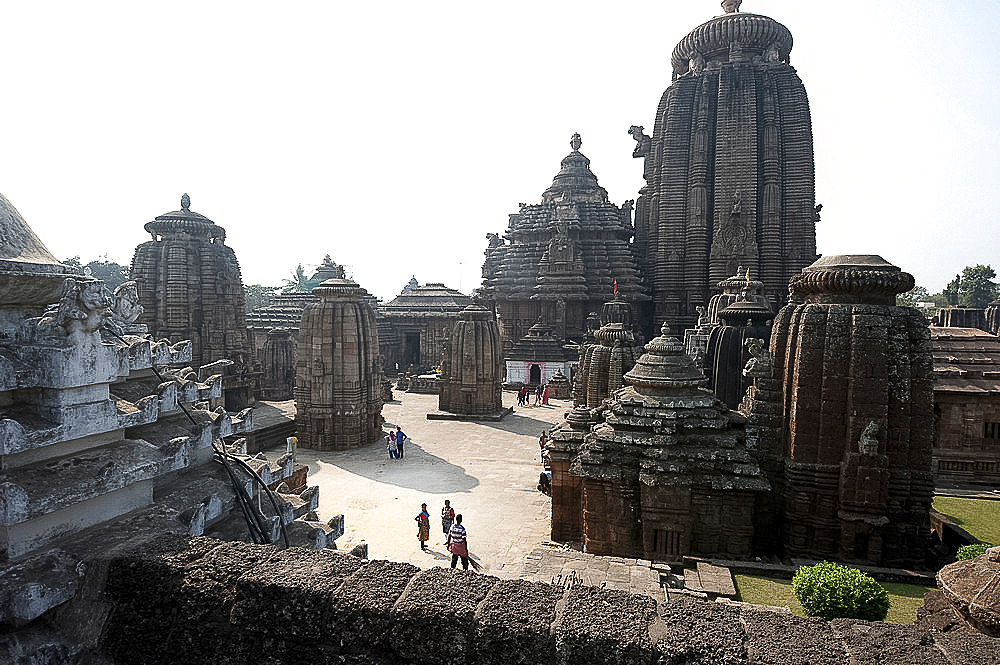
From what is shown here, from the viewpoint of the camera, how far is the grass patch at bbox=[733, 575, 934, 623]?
7492mm

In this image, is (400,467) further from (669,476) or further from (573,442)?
(669,476)

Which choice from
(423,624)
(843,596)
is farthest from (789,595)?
(423,624)

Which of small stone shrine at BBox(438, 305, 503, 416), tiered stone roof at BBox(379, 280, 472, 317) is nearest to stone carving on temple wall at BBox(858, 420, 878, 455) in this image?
small stone shrine at BBox(438, 305, 503, 416)

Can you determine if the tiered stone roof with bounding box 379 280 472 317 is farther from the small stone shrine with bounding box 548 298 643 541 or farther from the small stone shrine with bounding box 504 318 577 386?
the small stone shrine with bounding box 548 298 643 541

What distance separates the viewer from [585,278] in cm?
3741

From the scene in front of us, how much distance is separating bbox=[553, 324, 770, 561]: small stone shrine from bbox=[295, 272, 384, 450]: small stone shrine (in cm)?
1150

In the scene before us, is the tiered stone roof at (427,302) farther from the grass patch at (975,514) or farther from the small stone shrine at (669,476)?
the grass patch at (975,514)

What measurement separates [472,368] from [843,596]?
1979 cm

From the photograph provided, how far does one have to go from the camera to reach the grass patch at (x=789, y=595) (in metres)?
7.49

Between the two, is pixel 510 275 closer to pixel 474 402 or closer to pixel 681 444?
pixel 474 402

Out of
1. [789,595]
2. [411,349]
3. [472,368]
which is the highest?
[472,368]

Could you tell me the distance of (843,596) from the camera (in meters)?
6.71

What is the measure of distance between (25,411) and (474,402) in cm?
2246

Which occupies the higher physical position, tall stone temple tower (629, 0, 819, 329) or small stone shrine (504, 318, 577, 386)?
tall stone temple tower (629, 0, 819, 329)
